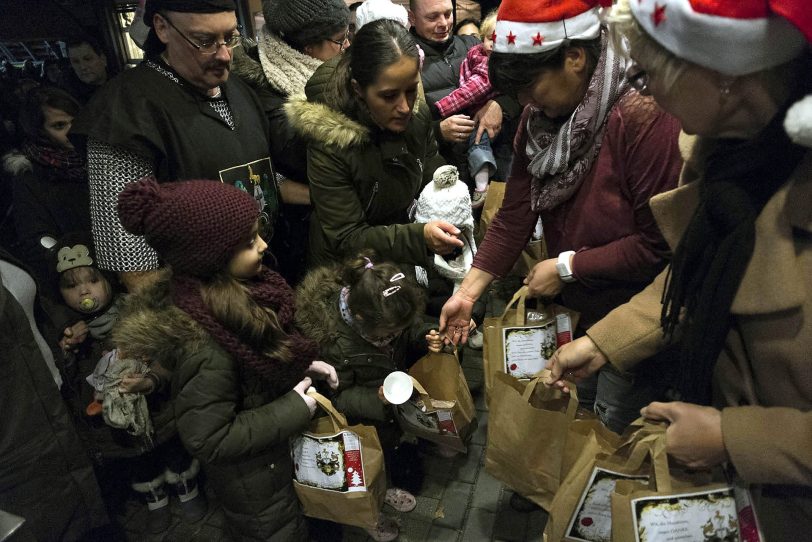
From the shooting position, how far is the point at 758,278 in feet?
3.45

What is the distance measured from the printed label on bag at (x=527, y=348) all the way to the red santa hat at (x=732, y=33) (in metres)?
1.28

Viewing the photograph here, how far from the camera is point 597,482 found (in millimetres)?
1611

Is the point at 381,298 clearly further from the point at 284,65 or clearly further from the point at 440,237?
the point at 284,65

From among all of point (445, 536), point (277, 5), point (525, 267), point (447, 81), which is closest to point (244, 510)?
point (445, 536)

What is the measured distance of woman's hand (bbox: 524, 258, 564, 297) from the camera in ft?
6.38

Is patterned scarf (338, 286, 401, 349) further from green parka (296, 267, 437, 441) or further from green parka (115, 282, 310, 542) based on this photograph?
green parka (115, 282, 310, 542)

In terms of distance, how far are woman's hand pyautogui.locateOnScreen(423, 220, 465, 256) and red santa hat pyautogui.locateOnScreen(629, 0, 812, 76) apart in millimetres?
1429

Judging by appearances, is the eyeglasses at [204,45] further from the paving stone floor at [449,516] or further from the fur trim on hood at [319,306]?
the paving stone floor at [449,516]

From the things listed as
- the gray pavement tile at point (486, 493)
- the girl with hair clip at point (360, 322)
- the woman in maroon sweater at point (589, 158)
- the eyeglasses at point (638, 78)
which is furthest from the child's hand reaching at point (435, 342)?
the eyeglasses at point (638, 78)

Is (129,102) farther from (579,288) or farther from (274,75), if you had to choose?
(579,288)

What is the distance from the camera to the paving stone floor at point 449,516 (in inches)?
99.7

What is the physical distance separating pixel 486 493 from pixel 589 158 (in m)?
1.79

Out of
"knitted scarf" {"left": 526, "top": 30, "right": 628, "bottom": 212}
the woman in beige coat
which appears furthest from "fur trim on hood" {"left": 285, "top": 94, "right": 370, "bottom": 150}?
the woman in beige coat

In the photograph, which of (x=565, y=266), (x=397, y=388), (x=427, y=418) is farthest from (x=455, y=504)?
(x=565, y=266)
